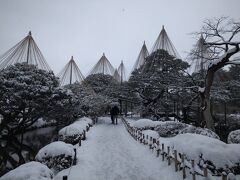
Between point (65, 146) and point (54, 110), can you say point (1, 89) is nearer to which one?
point (54, 110)

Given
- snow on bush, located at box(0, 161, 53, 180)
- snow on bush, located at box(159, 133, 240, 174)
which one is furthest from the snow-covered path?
snow on bush, located at box(0, 161, 53, 180)

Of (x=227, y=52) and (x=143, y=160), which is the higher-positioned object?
(x=227, y=52)

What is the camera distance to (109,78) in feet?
128

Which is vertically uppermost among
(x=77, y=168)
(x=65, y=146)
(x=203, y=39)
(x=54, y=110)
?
(x=203, y=39)

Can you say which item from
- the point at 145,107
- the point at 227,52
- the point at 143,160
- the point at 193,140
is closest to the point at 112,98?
the point at 145,107

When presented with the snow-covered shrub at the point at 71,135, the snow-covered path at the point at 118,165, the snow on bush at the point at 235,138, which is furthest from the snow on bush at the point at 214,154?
the snow-covered shrub at the point at 71,135

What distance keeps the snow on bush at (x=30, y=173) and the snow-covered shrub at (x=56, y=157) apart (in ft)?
8.27

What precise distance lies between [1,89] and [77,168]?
10.6 metres

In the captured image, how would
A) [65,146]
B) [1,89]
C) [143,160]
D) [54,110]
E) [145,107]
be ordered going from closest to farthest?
[65,146] → [143,160] → [1,89] → [54,110] → [145,107]

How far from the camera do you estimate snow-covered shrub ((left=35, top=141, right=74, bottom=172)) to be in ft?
27.6

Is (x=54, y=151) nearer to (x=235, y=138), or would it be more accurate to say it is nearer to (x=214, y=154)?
(x=214, y=154)

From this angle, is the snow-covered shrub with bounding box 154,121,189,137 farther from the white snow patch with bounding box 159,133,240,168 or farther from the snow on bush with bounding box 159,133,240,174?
the snow on bush with bounding box 159,133,240,174

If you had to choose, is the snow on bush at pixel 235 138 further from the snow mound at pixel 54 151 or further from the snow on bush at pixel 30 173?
the snow on bush at pixel 30 173

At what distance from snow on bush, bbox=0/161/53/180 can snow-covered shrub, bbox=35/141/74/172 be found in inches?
99.3
